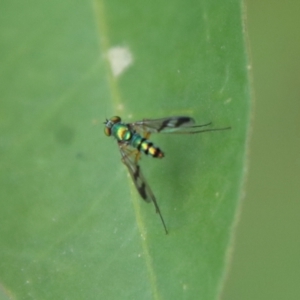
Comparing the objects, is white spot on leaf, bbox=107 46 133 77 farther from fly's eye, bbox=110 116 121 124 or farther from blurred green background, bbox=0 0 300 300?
blurred green background, bbox=0 0 300 300

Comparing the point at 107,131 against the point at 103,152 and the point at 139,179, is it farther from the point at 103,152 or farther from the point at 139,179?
the point at 139,179

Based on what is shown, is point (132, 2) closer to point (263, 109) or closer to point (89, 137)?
point (89, 137)

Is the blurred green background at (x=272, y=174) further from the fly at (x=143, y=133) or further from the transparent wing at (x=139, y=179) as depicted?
the transparent wing at (x=139, y=179)

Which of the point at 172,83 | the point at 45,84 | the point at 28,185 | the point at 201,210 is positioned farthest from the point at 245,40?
the point at 28,185

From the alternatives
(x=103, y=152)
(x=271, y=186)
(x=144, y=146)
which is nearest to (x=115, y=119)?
(x=103, y=152)

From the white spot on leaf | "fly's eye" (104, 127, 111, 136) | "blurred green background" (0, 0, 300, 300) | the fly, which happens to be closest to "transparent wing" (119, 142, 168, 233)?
the fly

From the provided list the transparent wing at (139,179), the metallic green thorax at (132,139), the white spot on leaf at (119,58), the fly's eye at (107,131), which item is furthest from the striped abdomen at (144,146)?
the white spot on leaf at (119,58)
